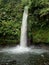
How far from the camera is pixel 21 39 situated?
650 inches

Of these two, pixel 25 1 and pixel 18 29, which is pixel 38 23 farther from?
pixel 25 1

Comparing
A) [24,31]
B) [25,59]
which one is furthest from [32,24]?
[25,59]

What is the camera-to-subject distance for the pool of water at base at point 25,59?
10905mm

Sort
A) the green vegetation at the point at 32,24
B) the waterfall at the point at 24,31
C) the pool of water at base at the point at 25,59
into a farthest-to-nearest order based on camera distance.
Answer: the green vegetation at the point at 32,24
the waterfall at the point at 24,31
the pool of water at base at the point at 25,59

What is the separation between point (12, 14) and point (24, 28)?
2.63 meters

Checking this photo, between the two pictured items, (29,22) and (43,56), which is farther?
(29,22)

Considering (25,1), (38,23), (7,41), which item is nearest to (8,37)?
(7,41)

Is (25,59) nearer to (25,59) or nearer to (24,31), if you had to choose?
(25,59)

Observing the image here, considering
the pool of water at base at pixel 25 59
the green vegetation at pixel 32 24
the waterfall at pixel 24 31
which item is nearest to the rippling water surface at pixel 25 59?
the pool of water at base at pixel 25 59

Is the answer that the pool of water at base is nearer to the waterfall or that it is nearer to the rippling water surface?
the rippling water surface

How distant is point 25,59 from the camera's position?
11.7 meters

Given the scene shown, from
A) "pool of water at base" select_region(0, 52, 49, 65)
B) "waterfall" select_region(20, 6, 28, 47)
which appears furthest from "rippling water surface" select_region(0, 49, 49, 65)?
"waterfall" select_region(20, 6, 28, 47)

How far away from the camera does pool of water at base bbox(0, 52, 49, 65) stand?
10905 mm

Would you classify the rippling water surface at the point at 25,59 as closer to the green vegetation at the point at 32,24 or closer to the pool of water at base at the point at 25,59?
the pool of water at base at the point at 25,59
